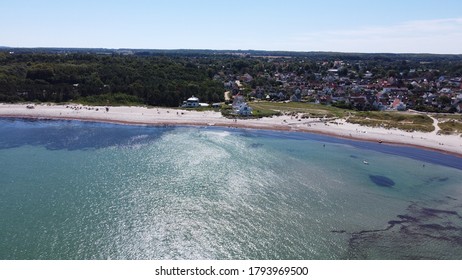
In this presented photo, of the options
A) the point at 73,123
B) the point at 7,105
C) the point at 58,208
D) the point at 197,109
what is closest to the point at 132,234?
the point at 58,208

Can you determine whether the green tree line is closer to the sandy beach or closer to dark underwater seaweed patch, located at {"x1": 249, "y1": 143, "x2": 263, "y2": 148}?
the sandy beach

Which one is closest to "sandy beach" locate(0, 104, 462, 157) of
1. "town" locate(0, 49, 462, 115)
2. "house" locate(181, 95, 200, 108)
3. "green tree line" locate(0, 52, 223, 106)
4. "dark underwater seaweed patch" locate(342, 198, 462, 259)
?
"house" locate(181, 95, 200, 108)

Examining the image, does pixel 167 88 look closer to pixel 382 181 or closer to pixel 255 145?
Answer: pixel 255 145

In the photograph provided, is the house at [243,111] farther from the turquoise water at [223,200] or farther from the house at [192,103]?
the turquoise water at [223,200]

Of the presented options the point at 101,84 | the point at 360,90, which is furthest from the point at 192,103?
the point at 360,90

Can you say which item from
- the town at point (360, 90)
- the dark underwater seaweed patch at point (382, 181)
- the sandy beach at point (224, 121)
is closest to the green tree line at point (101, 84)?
the sandy beach at point (224, 121)

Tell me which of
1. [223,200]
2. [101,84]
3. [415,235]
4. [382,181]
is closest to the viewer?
[415,235]

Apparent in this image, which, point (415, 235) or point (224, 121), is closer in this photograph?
point (415, 235)
